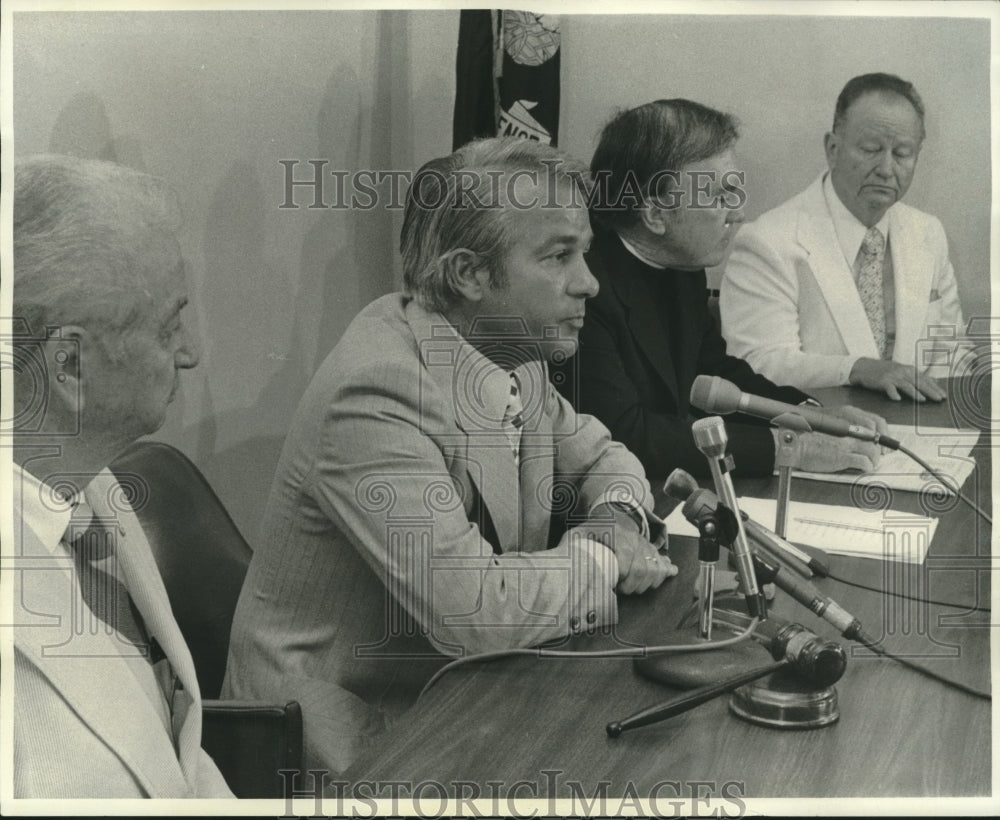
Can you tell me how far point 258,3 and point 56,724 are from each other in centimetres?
124

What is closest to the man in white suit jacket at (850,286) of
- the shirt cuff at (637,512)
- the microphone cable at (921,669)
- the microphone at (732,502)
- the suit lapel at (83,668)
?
the microphone at (732,502)

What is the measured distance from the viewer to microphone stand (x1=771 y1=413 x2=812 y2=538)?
76.4 inches

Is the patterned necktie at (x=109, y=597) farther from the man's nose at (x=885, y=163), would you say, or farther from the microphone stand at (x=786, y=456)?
the man's nose at (x=885, y=163)

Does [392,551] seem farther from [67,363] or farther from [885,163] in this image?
[885,163]

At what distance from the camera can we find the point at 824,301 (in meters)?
2.02

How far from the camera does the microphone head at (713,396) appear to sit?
6.48 ft

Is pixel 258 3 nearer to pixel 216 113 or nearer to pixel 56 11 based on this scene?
pixel 216 113

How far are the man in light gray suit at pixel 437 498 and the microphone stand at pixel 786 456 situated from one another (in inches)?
8.5

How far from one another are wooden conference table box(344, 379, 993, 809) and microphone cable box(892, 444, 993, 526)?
1cm

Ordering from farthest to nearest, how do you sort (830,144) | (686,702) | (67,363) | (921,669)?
(830,144) → (921,669) → (67,363) → (686,702)

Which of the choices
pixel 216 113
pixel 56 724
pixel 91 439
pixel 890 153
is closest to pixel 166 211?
pixel 216 113

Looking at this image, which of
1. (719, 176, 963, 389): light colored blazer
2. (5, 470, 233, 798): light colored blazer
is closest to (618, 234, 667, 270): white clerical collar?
(719, 176, 963, 389): light colored blazer

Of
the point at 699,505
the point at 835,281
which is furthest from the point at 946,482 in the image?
the point at 699,505

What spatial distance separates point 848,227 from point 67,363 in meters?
1.35
